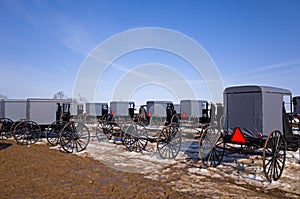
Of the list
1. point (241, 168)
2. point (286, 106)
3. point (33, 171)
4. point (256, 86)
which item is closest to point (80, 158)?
point (33, 171)

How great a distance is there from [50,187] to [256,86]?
599 centimetres

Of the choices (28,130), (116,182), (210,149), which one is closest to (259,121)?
(210,149)

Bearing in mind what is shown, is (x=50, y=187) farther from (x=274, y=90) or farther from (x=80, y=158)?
(x=274, y=90)

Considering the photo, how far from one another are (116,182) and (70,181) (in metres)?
1.14

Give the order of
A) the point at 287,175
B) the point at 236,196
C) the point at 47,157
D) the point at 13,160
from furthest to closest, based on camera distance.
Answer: the point at 47,157, the point at 13,160, the point at 287,175, the point at 236,196

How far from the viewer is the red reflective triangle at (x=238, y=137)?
6.37 metres

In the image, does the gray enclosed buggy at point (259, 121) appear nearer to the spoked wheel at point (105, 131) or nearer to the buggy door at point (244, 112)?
the buggy door at point (244, 112)

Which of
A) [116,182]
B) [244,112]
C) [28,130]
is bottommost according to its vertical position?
[116,182]

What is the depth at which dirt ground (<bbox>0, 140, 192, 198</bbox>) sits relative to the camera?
4801 mm

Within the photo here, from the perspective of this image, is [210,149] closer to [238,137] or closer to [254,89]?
[238,137]

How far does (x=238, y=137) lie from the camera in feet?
21.1

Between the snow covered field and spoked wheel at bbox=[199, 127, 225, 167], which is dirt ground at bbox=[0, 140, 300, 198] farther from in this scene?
spoked wheel at bbox=[199, 127, 225, 167]

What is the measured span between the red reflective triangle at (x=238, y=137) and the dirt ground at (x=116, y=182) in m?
0.95

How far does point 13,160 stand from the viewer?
7629 mm
